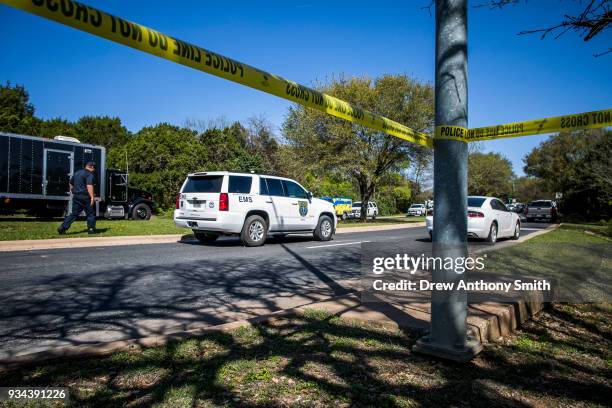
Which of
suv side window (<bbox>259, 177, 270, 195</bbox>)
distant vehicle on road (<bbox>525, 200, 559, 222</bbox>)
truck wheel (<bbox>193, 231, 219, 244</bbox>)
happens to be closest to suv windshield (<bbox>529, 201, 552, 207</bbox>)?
distant vehicle on road (<bbox>525, 200, 559, 222</bbox>)

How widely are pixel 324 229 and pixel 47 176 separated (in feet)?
38.9

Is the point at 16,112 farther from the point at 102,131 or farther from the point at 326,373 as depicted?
the point at 326,373

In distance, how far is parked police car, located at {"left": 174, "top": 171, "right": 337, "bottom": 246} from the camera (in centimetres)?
1030

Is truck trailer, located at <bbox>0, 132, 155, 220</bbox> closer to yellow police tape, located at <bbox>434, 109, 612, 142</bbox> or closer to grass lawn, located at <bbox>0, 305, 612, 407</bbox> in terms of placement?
grass lawn, located at <bbox>0, 305, 612, 407</bbox>

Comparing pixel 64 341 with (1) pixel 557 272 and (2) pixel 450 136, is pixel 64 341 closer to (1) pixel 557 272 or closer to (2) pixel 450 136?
(2) pixel 450 136

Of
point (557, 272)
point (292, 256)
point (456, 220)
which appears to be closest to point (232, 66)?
point (456, 220)

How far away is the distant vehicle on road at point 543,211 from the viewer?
3180 cm

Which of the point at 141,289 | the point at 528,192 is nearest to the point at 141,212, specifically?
the point at 141,289

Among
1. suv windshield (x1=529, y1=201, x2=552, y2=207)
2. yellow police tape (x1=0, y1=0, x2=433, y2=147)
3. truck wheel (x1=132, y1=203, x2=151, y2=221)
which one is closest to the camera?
yellow police tape (x1=0, y1=0, x2=433, y2=147)

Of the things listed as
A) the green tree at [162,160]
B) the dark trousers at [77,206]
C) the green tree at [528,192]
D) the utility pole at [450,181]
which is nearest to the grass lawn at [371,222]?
the dark trousers at [77,206]

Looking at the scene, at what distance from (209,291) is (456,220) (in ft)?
11.6

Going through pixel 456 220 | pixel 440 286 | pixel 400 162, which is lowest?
pixel 440 286

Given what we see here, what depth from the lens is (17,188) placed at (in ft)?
50.8

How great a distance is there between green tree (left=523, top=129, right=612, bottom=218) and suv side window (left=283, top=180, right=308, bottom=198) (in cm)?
3023
